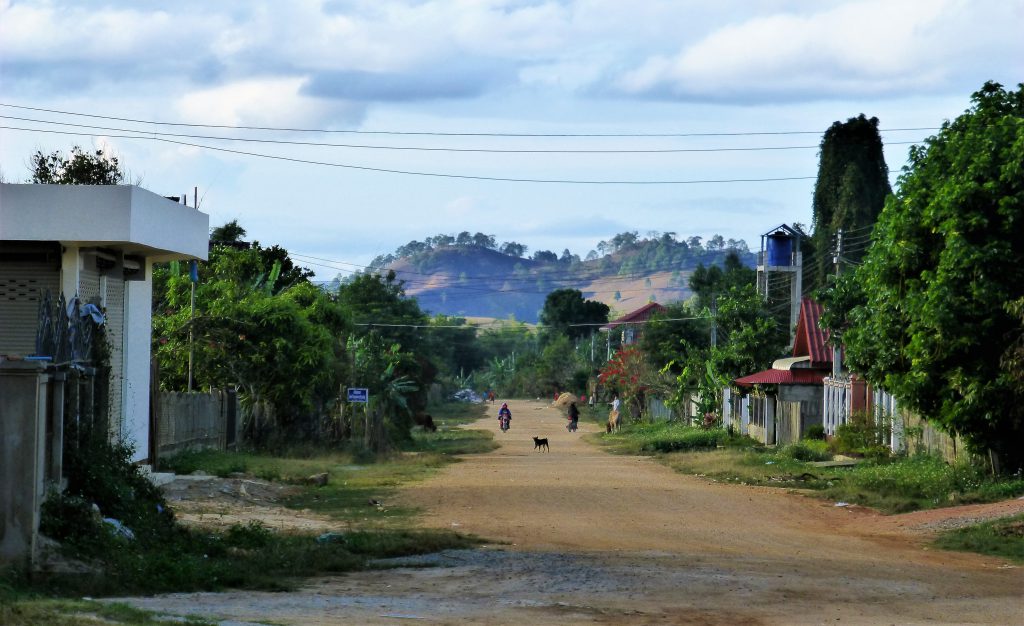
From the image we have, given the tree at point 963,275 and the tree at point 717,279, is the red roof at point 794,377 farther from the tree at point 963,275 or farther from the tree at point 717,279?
the tree at point 717,279

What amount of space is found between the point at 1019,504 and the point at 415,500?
399 inches

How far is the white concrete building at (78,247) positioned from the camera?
22500mm

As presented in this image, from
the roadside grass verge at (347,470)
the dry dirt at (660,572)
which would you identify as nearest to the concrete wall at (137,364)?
the roadside grass verge at (347,470)

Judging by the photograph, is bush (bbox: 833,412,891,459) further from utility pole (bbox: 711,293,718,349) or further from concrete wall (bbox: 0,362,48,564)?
concrete wall (bbox: 0,362,48,564)

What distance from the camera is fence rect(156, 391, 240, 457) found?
1211 inches

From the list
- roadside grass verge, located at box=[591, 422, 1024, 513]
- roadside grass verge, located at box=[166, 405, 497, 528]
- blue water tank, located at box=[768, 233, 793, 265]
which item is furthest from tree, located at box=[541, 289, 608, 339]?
roadside grass verge, located at box=[591, 422, 1024, 513]

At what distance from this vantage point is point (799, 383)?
41281 mm

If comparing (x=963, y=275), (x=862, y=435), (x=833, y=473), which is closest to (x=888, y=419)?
(x=862, y=435)

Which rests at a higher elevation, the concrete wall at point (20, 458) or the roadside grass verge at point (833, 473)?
the concrete wall at point (20, 458)

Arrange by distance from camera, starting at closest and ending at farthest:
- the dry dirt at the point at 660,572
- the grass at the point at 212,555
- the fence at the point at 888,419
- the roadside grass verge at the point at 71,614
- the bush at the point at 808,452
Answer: the roadside grass verge at the point at 71,614
the grass at the point at 212,555
the dry dirt at the point at 660,572
the fence at the point at 888,419
the bush at the point at 808,452

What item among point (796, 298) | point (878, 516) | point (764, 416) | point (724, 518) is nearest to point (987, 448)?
point (878, 516)

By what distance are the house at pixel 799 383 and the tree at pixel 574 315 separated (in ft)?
275

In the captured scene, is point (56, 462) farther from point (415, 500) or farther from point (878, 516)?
point (878, 516)

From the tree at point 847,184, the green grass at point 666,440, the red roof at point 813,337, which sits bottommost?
the green grass at point 666,440
